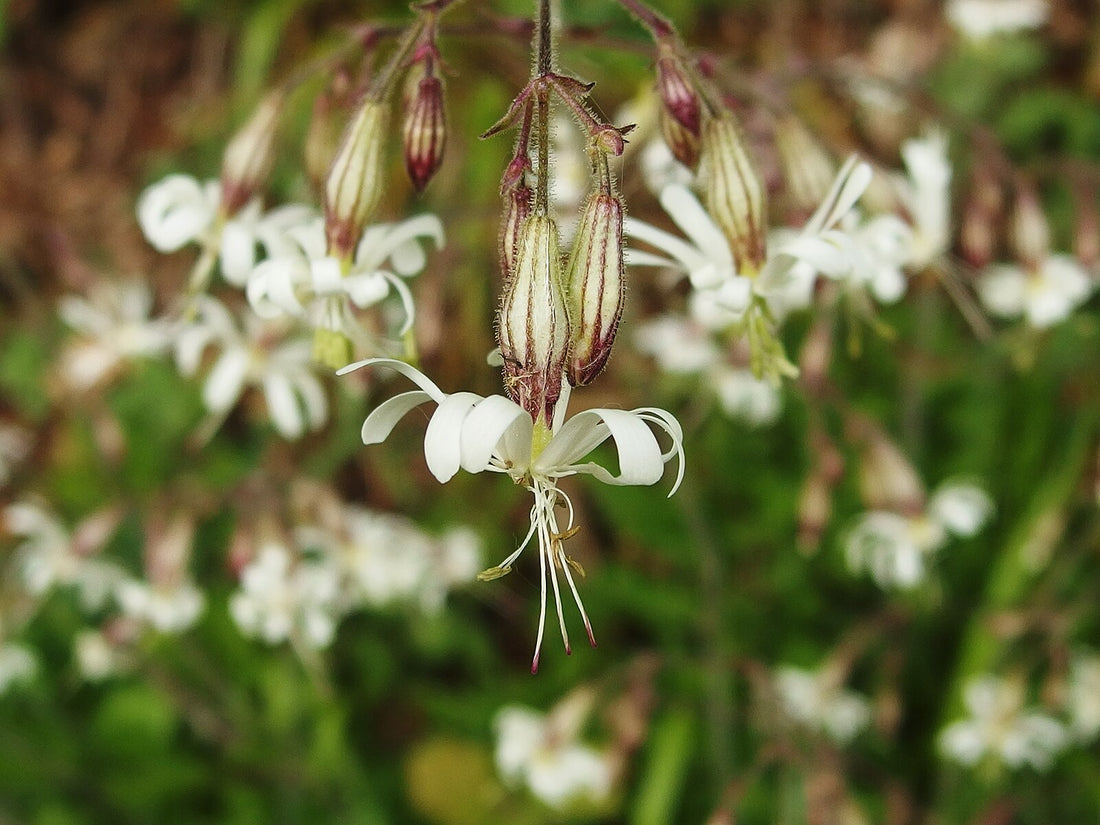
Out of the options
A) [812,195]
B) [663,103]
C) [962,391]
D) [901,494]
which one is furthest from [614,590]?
[663,103]

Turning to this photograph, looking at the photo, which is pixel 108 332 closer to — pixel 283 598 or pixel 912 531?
pixel 283 598

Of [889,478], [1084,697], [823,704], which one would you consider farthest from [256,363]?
[1084,697]

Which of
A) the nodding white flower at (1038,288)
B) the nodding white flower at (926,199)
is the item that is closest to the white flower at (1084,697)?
the nodding white flower at (1038,288)

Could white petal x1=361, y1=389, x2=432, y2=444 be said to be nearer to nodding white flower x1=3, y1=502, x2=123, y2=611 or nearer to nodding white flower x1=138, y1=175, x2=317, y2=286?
nodding white flower x1=138, y1=175, x2=317, y2=286

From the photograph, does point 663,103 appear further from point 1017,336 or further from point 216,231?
point 1017,336

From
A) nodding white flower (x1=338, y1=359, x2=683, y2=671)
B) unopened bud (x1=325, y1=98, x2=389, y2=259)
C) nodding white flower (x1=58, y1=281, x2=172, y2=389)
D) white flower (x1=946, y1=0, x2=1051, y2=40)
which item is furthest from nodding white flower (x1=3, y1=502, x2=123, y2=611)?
white flower (x1=946, y1=0, x2=1051, y2=40)
